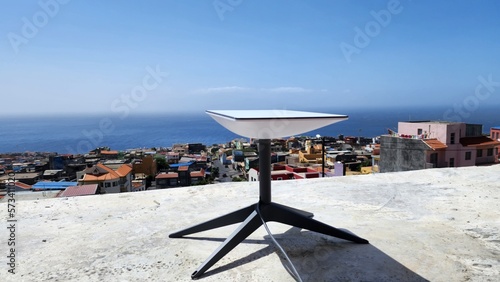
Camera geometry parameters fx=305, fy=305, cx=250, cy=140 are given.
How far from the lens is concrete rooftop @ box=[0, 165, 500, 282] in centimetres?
150

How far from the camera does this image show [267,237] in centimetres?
192

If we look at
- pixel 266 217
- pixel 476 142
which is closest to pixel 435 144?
pixel 476 142

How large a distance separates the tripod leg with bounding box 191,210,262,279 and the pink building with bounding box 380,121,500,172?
9515mm

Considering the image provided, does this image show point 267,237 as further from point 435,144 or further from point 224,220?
point 435,144

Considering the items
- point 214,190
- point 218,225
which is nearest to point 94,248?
point 218,225

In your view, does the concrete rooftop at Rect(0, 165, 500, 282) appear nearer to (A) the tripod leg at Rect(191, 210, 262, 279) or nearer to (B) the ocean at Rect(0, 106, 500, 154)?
(A) the tripod leg at Rect(191, 210, 262, 279)

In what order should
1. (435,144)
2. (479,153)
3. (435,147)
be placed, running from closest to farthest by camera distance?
(435,147) → (435,144) → (479,153)

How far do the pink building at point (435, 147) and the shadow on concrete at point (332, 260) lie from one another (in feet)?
30.1

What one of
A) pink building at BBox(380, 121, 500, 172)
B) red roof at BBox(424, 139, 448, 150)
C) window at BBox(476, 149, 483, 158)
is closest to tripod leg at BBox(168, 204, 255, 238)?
pink building at BBox(380, 121, 500, 172)

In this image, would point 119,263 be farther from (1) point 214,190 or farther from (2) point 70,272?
(1) point 214,190

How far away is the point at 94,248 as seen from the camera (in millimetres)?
1788

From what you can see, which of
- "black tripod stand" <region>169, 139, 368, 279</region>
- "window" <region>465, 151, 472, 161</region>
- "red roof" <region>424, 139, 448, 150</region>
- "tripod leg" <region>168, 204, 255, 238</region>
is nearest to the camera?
"black tripod stand" <region>169, 139, 368, 279</region>

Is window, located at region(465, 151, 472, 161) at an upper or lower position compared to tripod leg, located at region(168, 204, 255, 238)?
lower

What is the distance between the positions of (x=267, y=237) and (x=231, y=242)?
0.41 metres
